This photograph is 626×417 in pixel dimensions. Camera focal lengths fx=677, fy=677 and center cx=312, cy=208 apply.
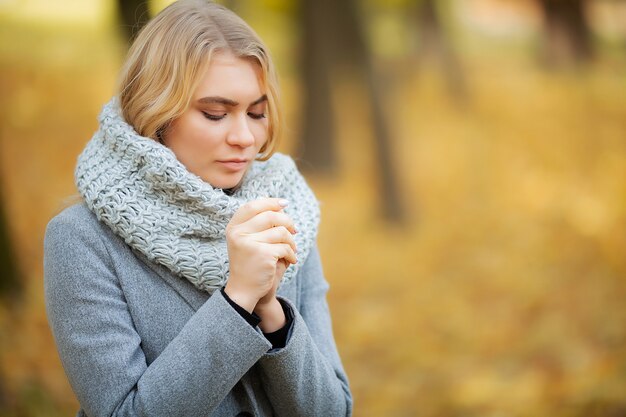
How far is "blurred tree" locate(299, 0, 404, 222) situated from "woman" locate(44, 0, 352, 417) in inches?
175

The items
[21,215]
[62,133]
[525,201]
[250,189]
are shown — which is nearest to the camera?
[250,189]

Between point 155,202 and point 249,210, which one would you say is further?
point 155,202

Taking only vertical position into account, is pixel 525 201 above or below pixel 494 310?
above

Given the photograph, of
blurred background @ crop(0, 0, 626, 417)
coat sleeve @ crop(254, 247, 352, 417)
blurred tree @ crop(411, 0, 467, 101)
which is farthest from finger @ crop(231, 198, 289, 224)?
blurred tree @ crop(411, 0, 467, 101)

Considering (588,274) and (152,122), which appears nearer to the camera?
(152,122)

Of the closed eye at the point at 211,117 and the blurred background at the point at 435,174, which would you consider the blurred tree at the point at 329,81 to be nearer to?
the blurred background at the point at 435,174

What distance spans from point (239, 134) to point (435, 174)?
477 cm

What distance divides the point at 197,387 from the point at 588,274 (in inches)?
188

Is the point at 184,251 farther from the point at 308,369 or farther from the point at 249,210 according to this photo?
the point at 308,369

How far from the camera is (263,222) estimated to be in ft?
4.38

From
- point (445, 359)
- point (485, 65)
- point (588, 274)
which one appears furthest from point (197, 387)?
point (485, 65)

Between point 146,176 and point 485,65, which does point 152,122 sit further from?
point 485,65

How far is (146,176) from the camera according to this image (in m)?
1.43

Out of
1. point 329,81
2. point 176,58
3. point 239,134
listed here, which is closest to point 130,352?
point 239,134
